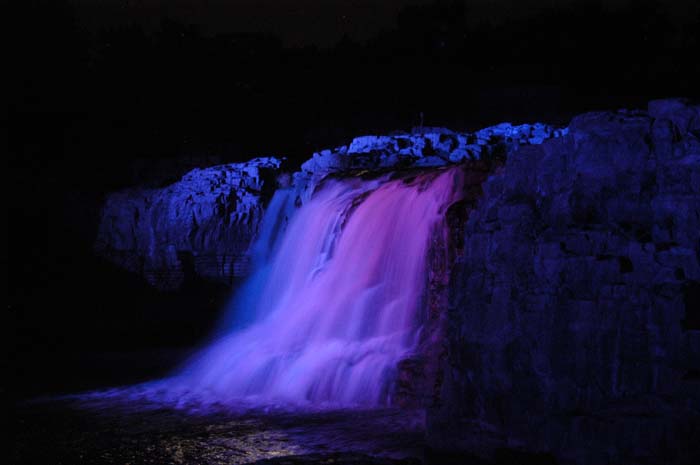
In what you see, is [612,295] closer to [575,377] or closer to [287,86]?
[575,377]

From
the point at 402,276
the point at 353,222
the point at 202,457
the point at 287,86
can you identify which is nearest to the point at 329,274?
the point at 353,222

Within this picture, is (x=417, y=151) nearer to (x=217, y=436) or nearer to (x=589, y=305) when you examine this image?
(x=217, y=436)

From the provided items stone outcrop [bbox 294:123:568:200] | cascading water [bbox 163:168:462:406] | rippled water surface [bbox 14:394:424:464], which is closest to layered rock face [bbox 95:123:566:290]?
stone outcrop [bbox 294:123:568:200]

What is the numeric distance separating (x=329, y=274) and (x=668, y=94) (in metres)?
16.2

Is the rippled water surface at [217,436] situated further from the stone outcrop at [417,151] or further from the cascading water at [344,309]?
the stone outcrop at [417,151]

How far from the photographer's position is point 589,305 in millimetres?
4422

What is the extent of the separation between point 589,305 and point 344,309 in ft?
17.5

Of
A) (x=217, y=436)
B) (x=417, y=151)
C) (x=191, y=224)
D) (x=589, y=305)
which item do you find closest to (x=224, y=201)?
(x=191, y=224)

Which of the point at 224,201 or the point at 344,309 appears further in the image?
the point at 224,201

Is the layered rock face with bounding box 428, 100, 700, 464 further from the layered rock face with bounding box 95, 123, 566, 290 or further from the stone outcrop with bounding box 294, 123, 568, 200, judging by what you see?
the layered rock face with bounding box 95, 123, 566, 290

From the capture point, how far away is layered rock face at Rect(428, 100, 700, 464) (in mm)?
4078

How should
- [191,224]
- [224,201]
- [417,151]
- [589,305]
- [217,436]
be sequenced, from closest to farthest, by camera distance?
[589,305], [217,436], [417,151], [224,201], [191,224]

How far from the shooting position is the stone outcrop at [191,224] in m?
15.3

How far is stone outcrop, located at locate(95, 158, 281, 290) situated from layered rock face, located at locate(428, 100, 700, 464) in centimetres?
1046
